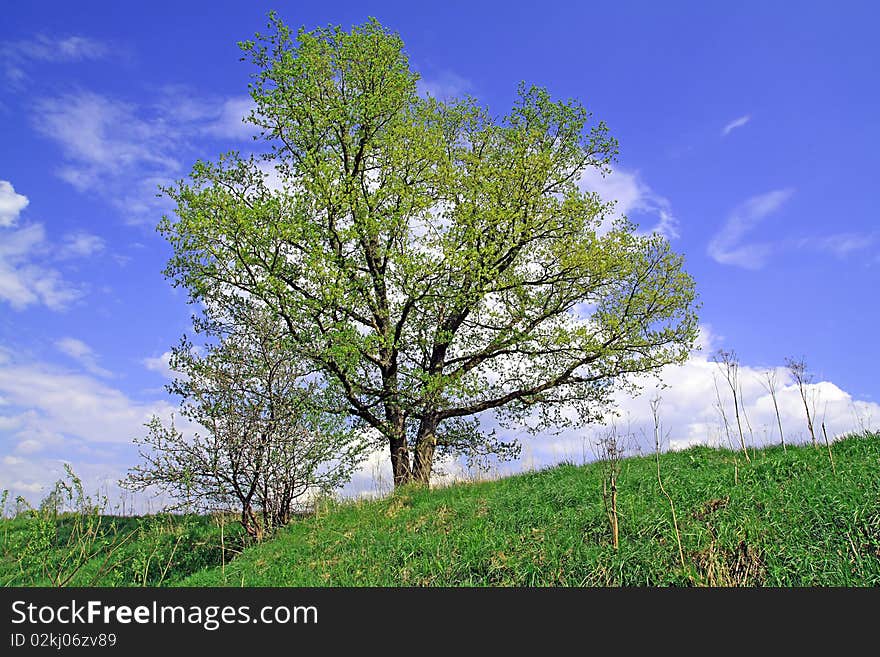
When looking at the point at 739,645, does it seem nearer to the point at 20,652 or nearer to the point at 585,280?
the point at 20,652

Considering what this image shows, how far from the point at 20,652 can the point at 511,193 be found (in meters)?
15.2

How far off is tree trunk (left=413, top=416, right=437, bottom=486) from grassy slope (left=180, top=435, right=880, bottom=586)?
303 cm

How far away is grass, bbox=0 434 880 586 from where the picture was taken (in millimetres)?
8727

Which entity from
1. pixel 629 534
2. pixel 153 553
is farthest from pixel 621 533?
pixel 153 553

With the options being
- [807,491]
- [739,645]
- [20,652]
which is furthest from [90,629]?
[807,491]

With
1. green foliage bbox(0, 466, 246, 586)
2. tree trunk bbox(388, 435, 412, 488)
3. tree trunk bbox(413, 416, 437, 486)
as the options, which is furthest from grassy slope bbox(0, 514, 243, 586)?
tree trunk bbox(413, 416, 437, 486)

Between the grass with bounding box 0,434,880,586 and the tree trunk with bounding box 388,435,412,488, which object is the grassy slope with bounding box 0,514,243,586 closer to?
the grass with bounding box 0,434,880,586

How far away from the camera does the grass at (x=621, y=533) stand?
873 centimetres

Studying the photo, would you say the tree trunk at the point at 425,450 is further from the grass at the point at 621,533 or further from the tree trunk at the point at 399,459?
the grass at the point at 621,533

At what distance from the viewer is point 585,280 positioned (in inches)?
758

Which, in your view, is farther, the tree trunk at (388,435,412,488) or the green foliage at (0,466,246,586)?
the tree trunk at (388,435,412,488)

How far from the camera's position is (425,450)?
1847 cm

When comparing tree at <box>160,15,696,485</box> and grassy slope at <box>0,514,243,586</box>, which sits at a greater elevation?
tree at <box>160,15,696,485</box>

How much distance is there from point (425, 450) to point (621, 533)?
908 centimetres
